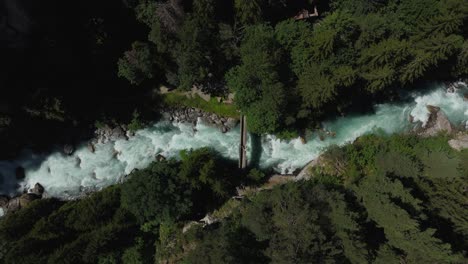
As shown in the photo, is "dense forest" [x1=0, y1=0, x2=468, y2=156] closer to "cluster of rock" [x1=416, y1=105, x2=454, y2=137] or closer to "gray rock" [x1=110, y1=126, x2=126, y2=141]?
"gray rock" [x1=110, y1=126, x2=126, y2=141]

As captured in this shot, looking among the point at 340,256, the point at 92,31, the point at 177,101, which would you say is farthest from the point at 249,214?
the point at 92,31

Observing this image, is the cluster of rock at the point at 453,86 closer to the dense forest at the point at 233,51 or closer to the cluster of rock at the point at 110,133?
the dense forest at the point at 233,51

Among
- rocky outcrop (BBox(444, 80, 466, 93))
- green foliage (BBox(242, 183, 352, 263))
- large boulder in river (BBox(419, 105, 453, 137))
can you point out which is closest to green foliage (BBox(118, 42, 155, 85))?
green foliage (BBox(242, 183, 352, 263))

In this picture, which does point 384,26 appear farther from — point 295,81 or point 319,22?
point 295,81

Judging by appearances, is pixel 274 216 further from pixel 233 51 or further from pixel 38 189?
pixel 38 189

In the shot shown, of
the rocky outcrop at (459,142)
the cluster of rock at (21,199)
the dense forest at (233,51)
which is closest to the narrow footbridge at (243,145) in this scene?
the dense forest at (233,51)

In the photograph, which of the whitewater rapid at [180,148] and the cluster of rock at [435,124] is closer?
the cluster of rock at [435,124]
